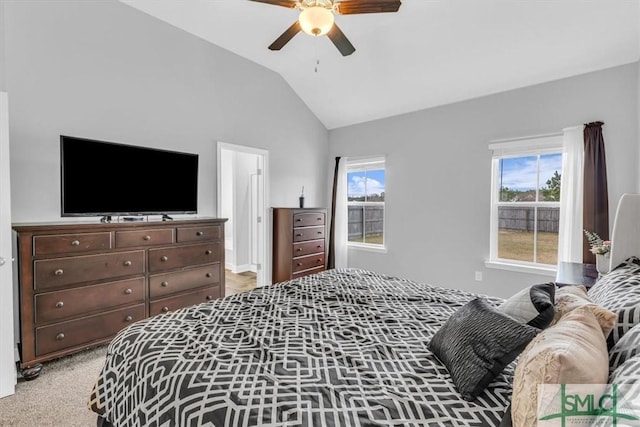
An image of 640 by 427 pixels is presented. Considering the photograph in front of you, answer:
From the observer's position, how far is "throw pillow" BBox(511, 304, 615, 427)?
0.73 meters

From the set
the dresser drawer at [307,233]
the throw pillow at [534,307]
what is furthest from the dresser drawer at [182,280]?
the throw pillow at [534,307]

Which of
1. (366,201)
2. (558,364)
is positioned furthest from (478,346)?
(366,201)

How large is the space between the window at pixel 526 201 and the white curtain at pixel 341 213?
2.21 meters

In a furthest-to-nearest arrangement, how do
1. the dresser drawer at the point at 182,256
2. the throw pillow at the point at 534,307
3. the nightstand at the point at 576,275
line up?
the dresser drawer at the point at 182,256 → the nightstand at the point at 576,275 → the throw pillow at the point at 534,307

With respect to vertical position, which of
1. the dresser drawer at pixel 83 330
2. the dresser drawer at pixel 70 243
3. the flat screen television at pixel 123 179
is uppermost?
the flat screen television at pixel 123 179

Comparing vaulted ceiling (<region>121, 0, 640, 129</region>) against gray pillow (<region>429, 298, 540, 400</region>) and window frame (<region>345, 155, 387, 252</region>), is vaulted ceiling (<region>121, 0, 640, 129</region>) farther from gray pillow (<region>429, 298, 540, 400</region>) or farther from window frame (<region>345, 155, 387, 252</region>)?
gray pillow (<region>429, 298, 540, 400</region>)

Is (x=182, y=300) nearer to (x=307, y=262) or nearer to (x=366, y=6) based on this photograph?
(x=307, y=262)

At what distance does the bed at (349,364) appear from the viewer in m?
0.89

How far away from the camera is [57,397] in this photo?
204cm

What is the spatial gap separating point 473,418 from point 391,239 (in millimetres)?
3785

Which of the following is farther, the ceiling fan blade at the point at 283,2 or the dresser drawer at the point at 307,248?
the dresser drawer at the point at 307,248

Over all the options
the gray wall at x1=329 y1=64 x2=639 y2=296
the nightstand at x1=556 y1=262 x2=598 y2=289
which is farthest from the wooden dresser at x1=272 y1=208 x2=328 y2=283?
the nightstand at x1=556 y1=262 x2=598 y2=289

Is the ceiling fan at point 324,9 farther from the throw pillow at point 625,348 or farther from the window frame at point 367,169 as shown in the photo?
the window frame at point 367,169

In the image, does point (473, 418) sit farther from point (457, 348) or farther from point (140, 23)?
point (140, 23)
